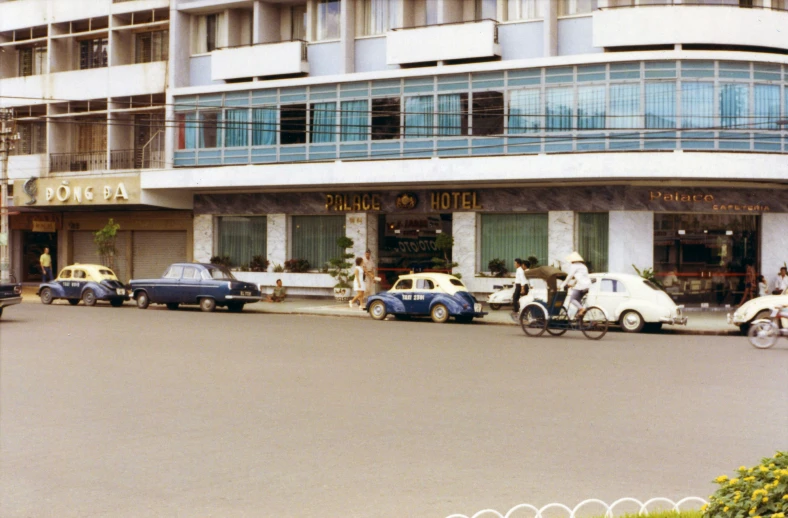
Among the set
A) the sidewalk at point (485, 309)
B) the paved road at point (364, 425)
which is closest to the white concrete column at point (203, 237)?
the sidewalk at point (485, 309)

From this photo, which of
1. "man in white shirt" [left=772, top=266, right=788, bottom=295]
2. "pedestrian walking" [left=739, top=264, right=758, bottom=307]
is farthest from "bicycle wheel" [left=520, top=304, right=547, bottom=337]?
"pedestrian walking" [left=739, top=264, right=758, bottom=307]

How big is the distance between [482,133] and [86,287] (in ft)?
47.5

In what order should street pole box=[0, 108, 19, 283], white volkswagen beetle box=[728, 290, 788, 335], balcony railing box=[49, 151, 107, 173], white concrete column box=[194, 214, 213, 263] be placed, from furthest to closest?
balcony railing box=[49, 151, 107, 173] → white concrete column box=[194, 214, 213, 263] → street pole box=[0, 108, 19, 283] → white volkswagen beetle box=[728, 290, 788, 335]

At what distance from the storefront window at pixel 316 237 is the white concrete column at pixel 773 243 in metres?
14.7

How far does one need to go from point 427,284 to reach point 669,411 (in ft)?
49.6

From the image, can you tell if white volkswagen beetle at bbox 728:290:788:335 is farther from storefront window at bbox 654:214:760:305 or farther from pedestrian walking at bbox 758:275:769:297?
storefront window at bbox 654:214:760:305

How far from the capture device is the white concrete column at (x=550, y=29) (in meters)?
27.9

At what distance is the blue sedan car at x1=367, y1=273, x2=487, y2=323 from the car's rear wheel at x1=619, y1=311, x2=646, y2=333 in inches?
155

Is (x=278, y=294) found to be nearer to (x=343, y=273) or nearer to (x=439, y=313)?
(x=343, y=273)

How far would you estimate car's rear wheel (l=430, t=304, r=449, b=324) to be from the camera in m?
Result: 24.5

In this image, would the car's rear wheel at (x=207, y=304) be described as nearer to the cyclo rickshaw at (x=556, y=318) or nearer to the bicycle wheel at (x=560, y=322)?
the cyclo rickshaw at (x=556, y=318)

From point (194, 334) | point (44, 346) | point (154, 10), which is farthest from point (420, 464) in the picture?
point (154, 10)

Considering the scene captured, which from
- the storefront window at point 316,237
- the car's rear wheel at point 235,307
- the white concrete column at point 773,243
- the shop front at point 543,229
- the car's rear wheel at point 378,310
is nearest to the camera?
the car's rear wheel at point 378,310

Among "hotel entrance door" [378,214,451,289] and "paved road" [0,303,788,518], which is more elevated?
"hotel entrance door" [378,214,451,289]
